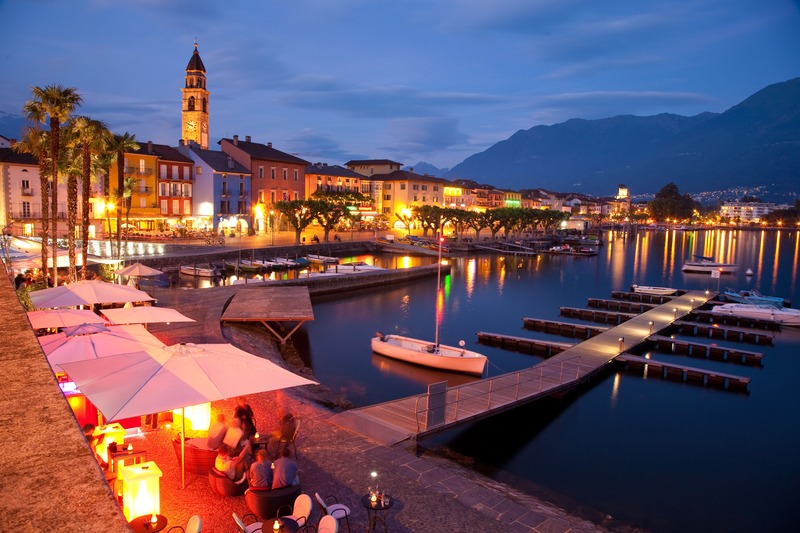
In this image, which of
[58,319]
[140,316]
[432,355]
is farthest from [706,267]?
[58,319]

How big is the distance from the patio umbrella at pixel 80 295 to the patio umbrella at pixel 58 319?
50.4 inches

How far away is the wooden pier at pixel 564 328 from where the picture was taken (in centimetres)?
3569

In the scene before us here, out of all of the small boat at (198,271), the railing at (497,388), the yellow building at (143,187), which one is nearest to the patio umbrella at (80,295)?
the railing at (497,388)

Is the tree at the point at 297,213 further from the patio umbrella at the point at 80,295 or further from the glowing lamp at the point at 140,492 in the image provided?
Answer: the glowing lamp at the point at 140,492

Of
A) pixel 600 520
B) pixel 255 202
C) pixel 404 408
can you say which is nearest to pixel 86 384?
pixel 404 408

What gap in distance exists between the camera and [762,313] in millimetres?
40375

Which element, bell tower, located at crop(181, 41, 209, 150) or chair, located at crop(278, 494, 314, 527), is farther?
bell tower, located at crop(181, 41, 209, 150)

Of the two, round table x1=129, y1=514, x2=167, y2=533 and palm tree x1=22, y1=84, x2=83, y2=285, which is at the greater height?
palm tree x1=22, y1=84, x2=83, y2=285

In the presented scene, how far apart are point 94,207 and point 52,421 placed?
67490 mm

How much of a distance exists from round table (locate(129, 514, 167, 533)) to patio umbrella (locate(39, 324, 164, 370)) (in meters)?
4.30

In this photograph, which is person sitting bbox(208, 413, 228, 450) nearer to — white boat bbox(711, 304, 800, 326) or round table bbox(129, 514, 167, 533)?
round table bbox(129, 514, 167, 533)

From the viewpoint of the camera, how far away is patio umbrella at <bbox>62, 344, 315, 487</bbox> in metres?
8.60

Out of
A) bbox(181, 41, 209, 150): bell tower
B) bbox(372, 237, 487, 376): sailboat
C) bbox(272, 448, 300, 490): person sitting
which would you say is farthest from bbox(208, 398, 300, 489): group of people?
bbox(181, 41, 209, 150): bell tower

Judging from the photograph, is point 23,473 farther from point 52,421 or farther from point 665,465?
point 665,465
